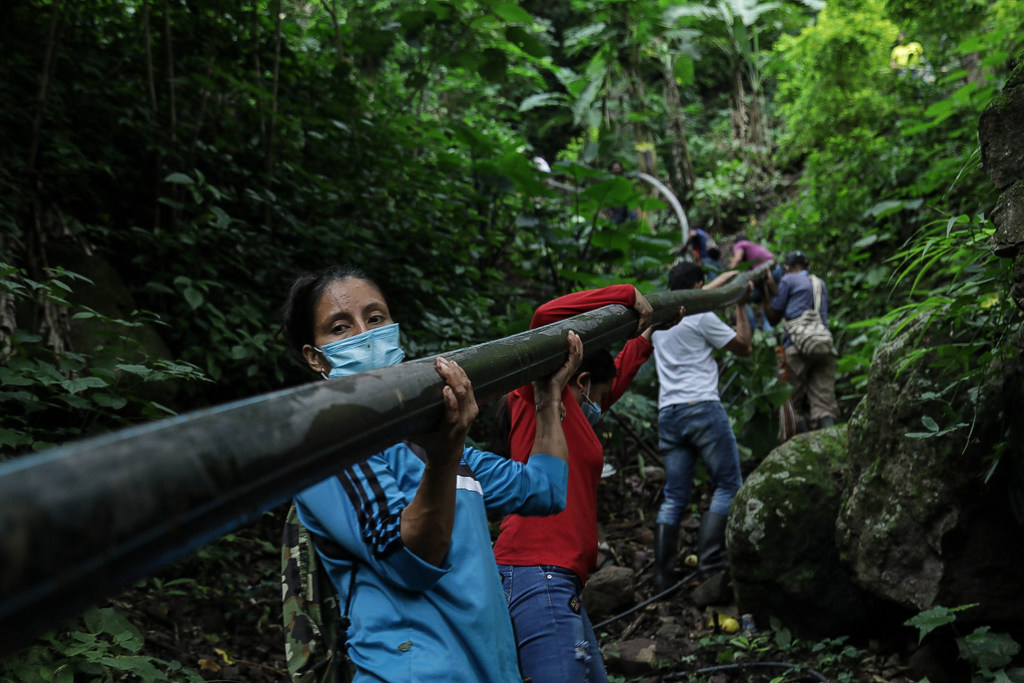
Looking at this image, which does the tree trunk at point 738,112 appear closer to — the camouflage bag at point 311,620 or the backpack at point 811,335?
the backpack at point 811,335

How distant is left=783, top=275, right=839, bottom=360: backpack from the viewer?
6.52 m

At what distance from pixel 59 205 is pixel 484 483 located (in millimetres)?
3883

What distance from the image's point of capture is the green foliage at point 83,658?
2023 mm

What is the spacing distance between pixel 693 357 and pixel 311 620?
3.74 meters

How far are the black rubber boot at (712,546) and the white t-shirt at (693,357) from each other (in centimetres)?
84

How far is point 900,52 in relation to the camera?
10070 mm

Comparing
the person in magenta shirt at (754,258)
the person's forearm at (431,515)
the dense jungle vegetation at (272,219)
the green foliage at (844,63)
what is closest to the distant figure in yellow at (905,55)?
the green foliage at (844,63)

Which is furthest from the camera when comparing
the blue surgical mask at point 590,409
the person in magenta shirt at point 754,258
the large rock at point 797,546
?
the person in magenta shirt at point 754,258

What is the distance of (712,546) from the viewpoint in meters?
4.69

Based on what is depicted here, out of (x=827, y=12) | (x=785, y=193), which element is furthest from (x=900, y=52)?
(x=785, y=193)

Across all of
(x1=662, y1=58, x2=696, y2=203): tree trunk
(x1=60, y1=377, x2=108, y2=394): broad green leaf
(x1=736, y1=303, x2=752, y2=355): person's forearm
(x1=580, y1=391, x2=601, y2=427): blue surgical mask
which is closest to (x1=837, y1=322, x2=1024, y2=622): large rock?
(x1=580, y1=391, x2=601, y2=427): blue surgical mask

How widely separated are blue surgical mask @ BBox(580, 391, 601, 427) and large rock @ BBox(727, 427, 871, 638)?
1850mm

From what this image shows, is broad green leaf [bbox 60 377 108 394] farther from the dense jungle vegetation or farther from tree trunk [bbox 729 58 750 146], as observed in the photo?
tree trunk [bbox 729 58 750 146]

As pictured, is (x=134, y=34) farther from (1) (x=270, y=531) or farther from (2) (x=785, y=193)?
(2) (x=785, y=193)
